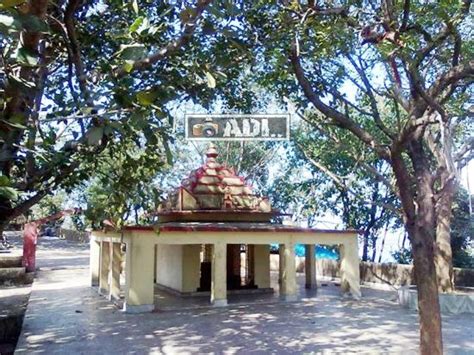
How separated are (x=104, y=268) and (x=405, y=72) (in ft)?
36.6

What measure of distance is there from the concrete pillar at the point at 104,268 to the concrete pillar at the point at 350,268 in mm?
7332

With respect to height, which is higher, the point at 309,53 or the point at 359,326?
the point at 309,53

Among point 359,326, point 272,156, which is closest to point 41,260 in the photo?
point 272,156

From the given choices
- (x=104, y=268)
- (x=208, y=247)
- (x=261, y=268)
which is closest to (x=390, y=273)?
(x=261, y=268)

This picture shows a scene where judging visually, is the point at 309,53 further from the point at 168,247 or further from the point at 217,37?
the point at 168,247

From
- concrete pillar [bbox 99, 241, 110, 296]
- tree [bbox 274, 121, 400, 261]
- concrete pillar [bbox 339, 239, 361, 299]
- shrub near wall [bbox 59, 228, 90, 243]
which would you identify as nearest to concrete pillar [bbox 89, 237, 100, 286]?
concrete pillar [bbox 99, 241, 110, 296]

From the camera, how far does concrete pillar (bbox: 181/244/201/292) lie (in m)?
14.3

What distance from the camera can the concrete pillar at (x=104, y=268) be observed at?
14.4 metres

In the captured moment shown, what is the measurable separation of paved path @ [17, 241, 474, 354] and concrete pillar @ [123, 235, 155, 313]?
1.53ft

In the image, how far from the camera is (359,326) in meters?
→ 9.88

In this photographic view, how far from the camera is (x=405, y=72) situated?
285 inches

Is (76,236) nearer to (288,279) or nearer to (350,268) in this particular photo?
(288,279)

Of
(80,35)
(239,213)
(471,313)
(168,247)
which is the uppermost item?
(80,35)

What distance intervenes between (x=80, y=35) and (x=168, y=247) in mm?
10324
